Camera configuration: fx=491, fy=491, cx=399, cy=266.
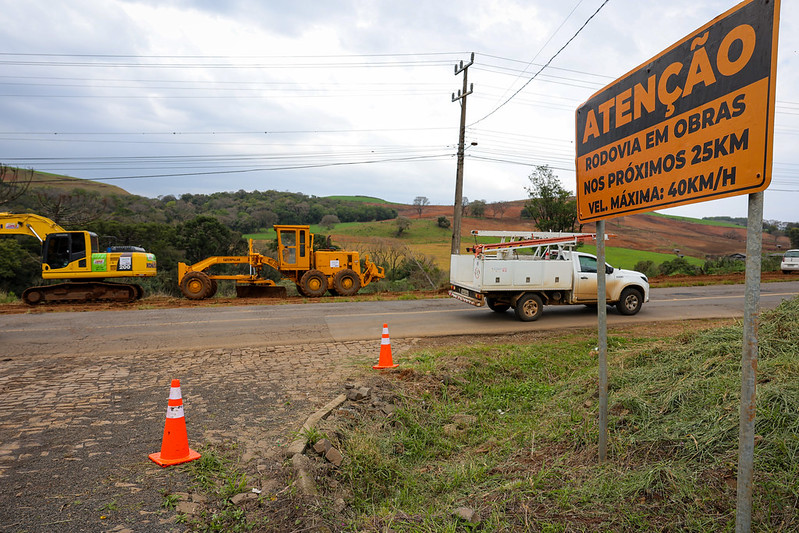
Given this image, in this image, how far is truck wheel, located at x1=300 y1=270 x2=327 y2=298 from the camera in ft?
65.5

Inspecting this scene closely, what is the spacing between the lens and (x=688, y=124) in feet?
9.96

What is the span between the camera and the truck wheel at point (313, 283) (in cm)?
1997

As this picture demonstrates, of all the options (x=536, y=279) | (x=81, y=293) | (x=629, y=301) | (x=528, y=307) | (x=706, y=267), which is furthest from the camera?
(x=706, y=267)

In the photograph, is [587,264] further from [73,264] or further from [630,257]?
[630,257]

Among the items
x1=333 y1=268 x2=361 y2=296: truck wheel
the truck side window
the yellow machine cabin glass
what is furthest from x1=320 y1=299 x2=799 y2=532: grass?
the yellow machine cabin glass

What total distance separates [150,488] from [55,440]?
5.75 ft

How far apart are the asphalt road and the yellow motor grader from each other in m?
3.08

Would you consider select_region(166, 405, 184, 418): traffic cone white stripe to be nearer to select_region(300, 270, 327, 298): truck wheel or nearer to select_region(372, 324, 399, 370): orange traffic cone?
select_region(372, 324, 399, 370): orange traffic cone

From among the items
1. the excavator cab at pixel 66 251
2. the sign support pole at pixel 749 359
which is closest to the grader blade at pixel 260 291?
the excavator cab at pixel 66 251

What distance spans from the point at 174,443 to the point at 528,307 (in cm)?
989

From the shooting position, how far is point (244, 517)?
135 inches

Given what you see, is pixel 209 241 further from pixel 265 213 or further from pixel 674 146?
pixel 674 146

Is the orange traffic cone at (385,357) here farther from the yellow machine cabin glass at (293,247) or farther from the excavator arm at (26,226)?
the excavator arm at (26,226)

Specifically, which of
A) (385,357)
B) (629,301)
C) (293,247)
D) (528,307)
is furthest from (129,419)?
(293,247)
